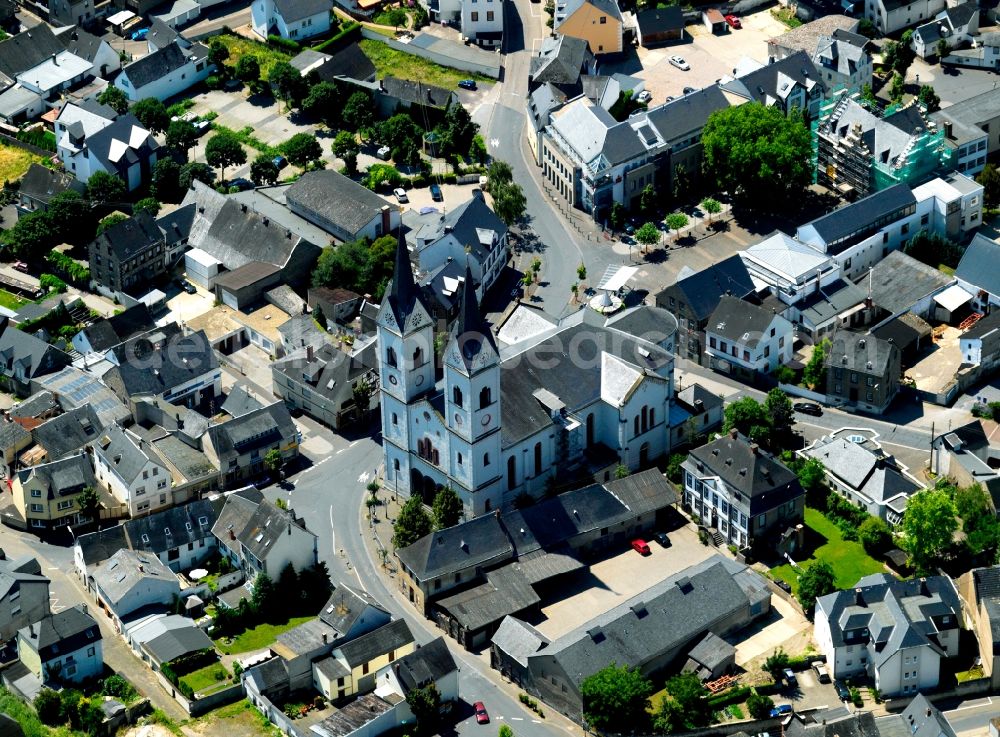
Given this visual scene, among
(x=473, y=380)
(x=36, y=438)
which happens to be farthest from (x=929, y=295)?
(x=36, y=438)

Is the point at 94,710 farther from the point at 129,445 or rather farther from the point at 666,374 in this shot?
the point at 666,374

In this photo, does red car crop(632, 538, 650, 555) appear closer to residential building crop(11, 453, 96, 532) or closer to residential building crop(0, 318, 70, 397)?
residential building crop(11, 453, 96, 532)

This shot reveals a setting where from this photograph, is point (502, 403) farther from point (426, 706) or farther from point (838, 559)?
point (838, 559)

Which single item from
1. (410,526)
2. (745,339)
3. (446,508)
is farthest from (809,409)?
(410,526)

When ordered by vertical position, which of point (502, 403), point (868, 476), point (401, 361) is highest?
point (401, 361)

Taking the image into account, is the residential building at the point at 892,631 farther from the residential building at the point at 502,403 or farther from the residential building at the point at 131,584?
the residential building at the point at 131,584

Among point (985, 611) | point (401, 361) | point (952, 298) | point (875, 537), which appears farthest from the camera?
point (952, 298)
